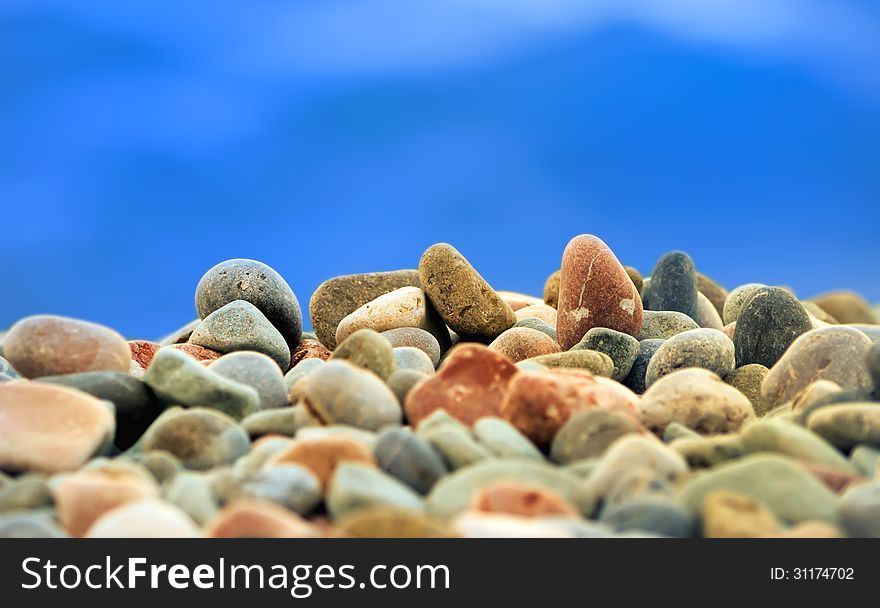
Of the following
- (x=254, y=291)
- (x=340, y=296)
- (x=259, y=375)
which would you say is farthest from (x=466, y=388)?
(x=340, y=296)

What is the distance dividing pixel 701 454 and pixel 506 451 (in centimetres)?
74

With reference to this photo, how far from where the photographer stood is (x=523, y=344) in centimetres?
679

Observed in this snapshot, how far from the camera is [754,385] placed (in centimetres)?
593

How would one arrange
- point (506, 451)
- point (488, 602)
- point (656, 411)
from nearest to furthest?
point (488, 602), point (506, 451), point (656, 411)

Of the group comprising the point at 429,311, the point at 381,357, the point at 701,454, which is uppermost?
the point at 429,311

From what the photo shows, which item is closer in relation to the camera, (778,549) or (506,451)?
(778,549)

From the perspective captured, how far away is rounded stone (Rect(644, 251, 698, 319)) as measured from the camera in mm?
8062

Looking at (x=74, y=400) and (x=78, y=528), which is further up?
(x=74, y=400)

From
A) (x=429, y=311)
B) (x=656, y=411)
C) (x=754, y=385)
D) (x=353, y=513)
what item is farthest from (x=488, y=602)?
(x=429, y=311)

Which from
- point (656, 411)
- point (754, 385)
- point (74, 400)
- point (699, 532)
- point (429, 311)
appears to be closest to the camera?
point (699, 532)

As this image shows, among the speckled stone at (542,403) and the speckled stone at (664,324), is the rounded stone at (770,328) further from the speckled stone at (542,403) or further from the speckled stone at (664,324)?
the speckled stone at (542,403)

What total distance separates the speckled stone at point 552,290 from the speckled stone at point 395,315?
1839 mm

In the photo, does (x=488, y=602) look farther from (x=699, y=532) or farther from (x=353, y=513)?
(x=699, y=532)

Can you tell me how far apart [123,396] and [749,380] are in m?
3.74
